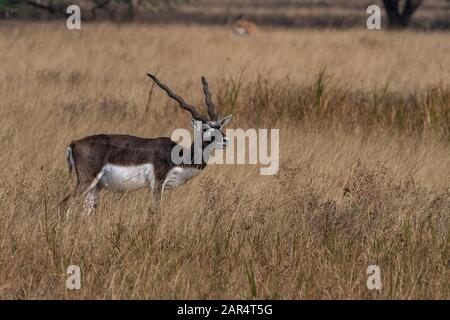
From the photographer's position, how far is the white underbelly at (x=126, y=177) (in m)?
7.57

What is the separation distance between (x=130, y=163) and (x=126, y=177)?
0.11 metres

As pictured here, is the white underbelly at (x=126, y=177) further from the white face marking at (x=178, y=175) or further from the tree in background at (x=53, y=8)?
the tree in background at (x=53, y=8)

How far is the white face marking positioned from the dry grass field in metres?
0.15

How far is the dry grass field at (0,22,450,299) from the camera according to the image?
6.01 meters

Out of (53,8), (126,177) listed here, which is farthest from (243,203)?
(53,8)

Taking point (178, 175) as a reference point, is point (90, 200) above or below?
below

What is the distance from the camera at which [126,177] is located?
298 inches

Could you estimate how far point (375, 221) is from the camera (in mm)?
7023

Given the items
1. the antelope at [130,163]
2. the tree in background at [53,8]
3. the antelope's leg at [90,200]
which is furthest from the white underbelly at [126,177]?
the tree in background at [53,8]

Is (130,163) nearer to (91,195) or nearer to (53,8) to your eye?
(91,195)

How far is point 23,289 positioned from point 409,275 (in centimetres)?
220

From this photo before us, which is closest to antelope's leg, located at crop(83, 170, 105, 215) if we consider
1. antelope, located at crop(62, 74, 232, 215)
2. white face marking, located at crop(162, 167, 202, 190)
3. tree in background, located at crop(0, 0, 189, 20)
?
antelope, located at crop(62, 74, 232, 215)
